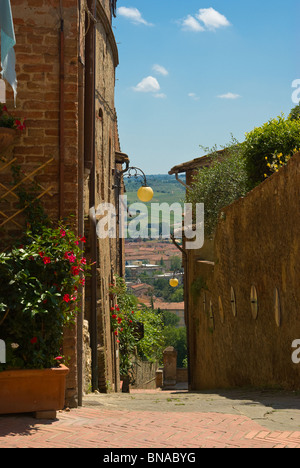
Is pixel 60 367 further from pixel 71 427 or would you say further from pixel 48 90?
pixel 48 90

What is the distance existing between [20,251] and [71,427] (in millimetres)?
1855

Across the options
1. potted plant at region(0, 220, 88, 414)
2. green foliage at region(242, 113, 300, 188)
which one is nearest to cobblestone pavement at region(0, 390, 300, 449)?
potted plant at region(0, 220, 88, 414)

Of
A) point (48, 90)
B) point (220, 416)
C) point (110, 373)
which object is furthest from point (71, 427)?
point (110, 373)

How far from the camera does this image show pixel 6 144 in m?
6.56

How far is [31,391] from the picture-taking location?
19.2 feet

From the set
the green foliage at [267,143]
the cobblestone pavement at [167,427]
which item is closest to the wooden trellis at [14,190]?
the cobblestone pavement at [167,427]

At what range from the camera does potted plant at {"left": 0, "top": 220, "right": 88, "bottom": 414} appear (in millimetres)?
5805

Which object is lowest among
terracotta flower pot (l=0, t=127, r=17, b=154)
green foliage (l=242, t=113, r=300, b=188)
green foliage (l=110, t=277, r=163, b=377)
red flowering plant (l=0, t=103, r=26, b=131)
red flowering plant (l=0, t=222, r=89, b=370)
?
green foliage (l=110, t=277, r=163, b=377)

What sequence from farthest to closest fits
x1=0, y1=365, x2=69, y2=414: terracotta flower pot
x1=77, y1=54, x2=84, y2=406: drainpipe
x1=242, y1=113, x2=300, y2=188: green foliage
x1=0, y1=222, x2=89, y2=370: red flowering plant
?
x1=242, y1=113, x2=300, y2=188: green foliage → x1=77, y1=54, x2=84, y2=406: drainpipe → x1=0, y1=222, x2=89, y2=370: red flowering plant → x1=0, y1=365, x2=69, y2=414: terracotta flower pot

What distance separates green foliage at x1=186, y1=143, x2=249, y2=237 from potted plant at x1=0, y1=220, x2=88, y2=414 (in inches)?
315

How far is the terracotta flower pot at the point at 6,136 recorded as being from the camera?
6.46 meters

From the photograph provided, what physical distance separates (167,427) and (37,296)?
183 cm

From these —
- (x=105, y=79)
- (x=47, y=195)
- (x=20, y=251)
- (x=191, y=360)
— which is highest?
(x=105, y=79)

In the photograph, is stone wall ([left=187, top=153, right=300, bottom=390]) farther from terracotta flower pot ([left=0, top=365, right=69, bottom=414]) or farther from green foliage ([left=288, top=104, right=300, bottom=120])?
green foliage ([left=288, top=104, right=300, bottom=120])
